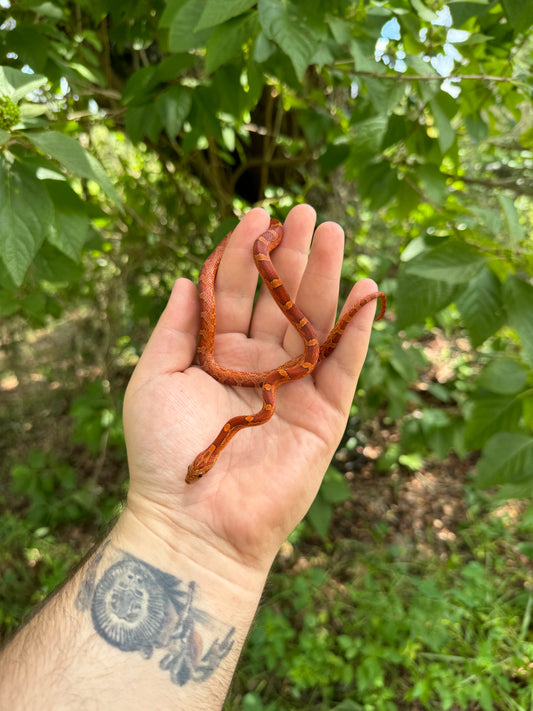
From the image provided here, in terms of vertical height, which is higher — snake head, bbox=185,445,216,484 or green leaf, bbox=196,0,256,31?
green leaf, bbox=196,0,256,31

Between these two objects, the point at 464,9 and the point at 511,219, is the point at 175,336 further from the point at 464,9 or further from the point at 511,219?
the point at 464,9

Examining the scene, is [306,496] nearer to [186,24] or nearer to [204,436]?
[204,436]

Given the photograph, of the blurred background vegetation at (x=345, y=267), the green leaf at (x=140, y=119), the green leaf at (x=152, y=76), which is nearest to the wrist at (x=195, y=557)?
the blurred background vegetation at (x=345, y=267)

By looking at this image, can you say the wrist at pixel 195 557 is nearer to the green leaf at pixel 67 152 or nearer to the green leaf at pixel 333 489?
the green leaf at pixel 333 489

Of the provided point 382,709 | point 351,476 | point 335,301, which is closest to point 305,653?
point 382,709

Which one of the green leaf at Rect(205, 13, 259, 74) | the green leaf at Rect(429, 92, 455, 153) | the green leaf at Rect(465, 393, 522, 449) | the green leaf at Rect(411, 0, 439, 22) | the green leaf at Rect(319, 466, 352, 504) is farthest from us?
the green leaf at Rect(319, 466, 352, 504)

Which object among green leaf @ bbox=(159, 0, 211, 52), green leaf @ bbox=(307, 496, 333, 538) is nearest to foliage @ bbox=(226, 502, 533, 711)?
green leaf @ bbox=(307, 496, 333, 538)

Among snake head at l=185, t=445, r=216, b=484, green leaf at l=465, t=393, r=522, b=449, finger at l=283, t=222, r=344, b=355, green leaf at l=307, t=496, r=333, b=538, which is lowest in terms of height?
green leaf at l=307, t=496, r=333, b=538

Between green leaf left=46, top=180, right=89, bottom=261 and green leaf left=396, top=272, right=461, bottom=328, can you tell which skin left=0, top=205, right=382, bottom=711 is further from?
green leaf left=46, top=180, right=89, bottom=261
